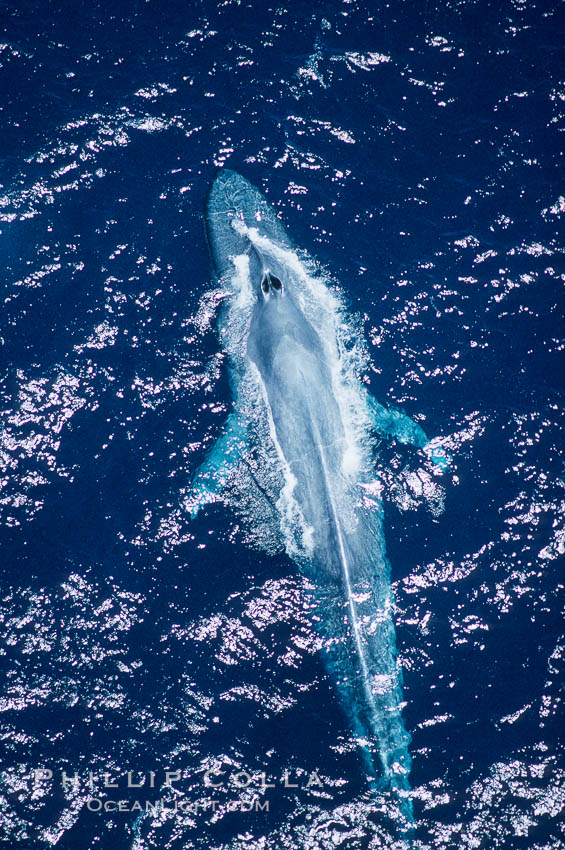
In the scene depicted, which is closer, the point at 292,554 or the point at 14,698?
the point at 14,698

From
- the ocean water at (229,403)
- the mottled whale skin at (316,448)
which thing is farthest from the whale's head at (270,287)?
the ocean water at (229,403)

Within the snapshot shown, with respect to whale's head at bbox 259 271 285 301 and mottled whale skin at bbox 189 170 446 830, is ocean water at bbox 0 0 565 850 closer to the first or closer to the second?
mottled whale skin at bbox 189 170 446 830

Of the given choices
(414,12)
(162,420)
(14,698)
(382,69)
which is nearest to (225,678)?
(14,698)

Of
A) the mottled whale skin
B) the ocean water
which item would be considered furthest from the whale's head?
the ocean water

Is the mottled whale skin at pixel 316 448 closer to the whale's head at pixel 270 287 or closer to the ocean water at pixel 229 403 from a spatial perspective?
the whale's head at pixel 270 287

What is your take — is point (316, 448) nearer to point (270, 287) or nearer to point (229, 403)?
point (229, 403)

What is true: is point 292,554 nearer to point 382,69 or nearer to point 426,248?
point 426,248

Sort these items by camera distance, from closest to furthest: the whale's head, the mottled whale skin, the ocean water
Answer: the ocean water → the mottled whale skin → the whale's head
